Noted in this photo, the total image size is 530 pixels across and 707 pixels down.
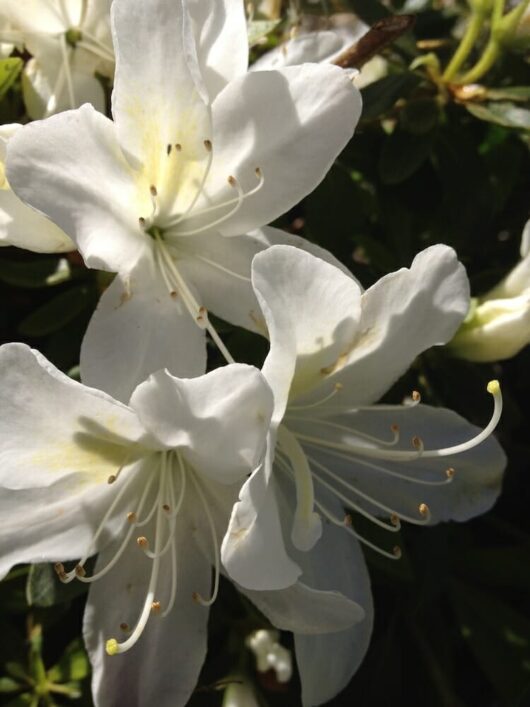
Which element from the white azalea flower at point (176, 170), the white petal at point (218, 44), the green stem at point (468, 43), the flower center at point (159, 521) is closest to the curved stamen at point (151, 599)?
the flower center at point (159, 521)

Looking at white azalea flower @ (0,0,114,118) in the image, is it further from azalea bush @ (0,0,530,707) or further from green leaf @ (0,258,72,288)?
green leaf @ (0,258,72,288)

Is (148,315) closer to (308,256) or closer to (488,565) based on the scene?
(308,256)

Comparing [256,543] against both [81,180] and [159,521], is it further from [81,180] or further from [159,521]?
[81,180]

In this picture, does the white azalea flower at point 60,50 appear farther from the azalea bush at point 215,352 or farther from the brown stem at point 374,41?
the brown stem at point 374,41


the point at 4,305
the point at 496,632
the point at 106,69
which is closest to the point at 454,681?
the point at 496,632

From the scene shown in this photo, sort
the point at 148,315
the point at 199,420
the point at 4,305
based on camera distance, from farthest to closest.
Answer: the point at 4,305 → the point at 148,315 → the point at 199,420

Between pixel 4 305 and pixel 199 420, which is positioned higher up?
pixel 199 420

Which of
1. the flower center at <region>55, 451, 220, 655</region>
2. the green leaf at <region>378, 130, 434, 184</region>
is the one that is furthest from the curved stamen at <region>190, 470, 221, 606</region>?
the green leaf at <region>378, 130, 434, 184</region>
